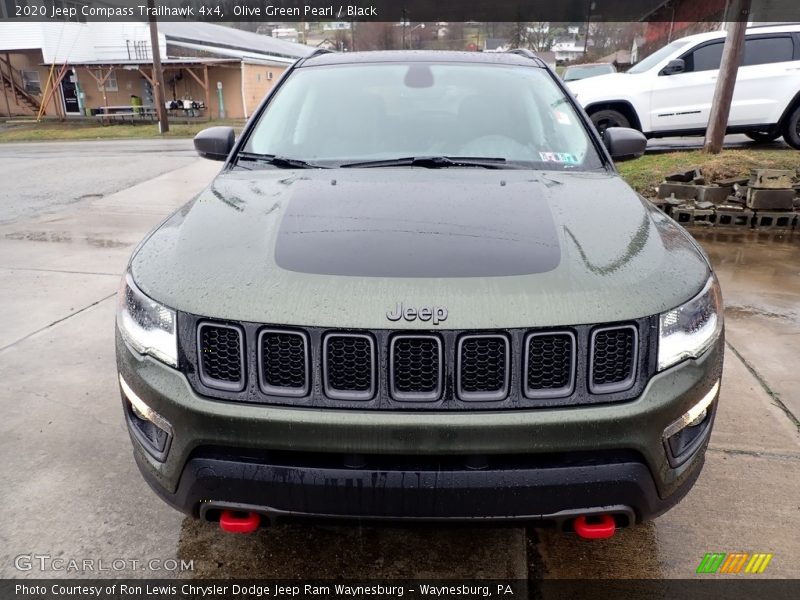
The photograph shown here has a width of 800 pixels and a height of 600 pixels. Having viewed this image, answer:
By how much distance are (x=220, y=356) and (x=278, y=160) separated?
134 centimetres

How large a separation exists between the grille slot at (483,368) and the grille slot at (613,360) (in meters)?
0.24

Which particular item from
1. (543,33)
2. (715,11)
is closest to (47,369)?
(715,11)

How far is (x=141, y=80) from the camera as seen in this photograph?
114ft

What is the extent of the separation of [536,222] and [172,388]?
4.07 ft

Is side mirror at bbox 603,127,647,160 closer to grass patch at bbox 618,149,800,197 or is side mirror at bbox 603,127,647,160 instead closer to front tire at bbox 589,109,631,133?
grass patch at bbox 618,149,800,197

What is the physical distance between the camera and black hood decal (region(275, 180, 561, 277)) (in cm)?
184

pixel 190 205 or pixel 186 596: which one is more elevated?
pixel 190 205

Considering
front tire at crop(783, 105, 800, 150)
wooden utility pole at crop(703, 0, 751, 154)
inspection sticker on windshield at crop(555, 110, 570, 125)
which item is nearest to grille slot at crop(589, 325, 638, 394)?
inspection sticker on windshield at crop(555, 110, 570, 125)

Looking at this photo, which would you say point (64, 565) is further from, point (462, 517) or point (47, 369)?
point (47, 369)

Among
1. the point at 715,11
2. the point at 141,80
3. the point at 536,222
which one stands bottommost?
the point at 141,80

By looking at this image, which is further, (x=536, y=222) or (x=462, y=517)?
(x=536, y=222)

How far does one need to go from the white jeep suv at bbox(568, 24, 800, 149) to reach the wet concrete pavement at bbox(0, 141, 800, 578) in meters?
6.84

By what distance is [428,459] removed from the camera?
1.73 metres

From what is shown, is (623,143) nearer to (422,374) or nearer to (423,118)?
(423,118)
